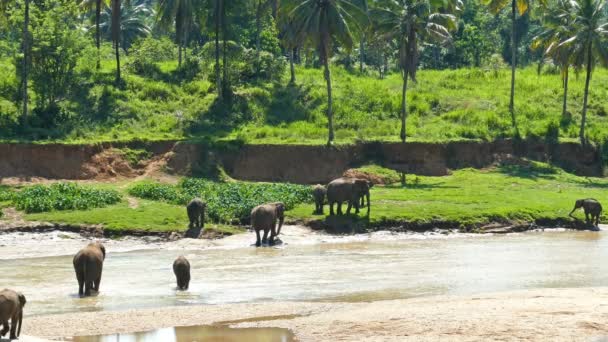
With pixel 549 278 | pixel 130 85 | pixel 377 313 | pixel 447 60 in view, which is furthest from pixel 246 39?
pixel 377 313

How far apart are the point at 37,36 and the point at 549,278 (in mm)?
29879

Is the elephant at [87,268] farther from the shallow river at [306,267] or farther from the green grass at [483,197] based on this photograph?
the green grass at [483,197]

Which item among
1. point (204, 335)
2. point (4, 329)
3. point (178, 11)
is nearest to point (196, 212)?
point (204, 335)

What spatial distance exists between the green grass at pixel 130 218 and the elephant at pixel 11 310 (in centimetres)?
1731

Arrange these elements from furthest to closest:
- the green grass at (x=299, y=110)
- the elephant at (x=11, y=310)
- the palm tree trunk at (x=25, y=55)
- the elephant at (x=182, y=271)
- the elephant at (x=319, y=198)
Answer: the green grass at (x=299, y=110) → the palm tree trunk at (x=25, y=55) → the elephant at (x=319, y=198) → the elephant at (x=182, y=271) → the elephant at (x=11, y=310)

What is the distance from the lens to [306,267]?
101 feet

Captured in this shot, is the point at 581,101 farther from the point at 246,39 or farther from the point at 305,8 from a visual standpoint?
the point at 246,39

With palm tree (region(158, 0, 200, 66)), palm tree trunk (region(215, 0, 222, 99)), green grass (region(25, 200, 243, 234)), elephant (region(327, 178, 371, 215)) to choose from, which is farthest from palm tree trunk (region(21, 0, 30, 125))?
elephant (region(327, 178, 371, 215))

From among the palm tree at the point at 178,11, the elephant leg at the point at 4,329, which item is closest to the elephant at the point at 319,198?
the elephant leg at the point at 4,329

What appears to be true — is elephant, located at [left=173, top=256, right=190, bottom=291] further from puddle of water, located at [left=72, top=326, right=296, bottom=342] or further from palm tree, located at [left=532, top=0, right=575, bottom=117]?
palm tree, located at [left=532, top=0, right=575, bottom=117]

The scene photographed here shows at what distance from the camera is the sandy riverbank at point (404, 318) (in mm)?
19953

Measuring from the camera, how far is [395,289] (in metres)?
26.7

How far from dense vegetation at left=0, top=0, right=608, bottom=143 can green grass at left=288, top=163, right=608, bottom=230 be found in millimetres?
3959

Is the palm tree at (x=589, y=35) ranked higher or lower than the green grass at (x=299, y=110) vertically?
higher
